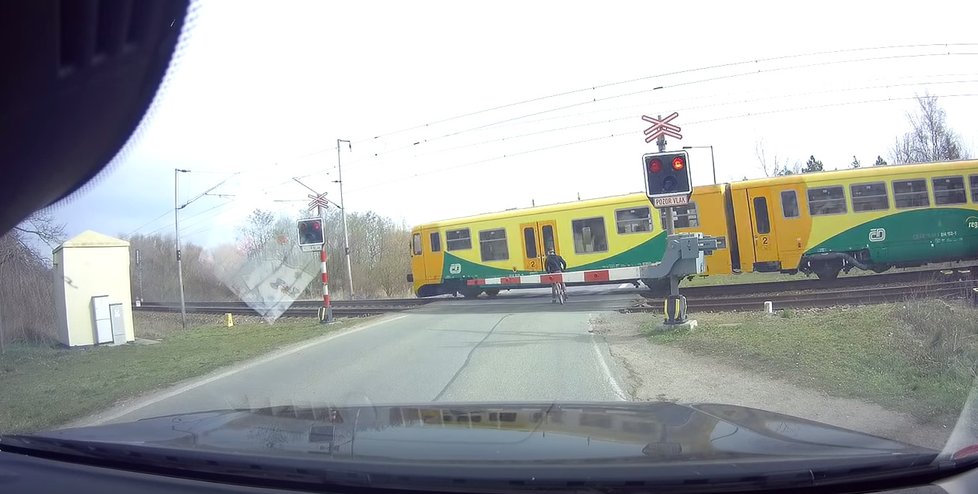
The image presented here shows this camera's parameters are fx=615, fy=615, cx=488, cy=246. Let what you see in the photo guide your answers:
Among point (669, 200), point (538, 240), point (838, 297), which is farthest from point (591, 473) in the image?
point (538, 240)

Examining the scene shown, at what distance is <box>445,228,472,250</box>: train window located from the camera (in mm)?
22594

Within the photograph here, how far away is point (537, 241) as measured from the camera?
831 inches

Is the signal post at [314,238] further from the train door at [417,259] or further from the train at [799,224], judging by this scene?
the train door at [417,259]

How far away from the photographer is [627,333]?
12.0 m

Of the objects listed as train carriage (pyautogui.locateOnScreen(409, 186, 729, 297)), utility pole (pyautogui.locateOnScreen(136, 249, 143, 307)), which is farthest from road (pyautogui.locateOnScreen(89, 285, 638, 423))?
utility pole (pyautogui.locateOnScreen(136, 249, 143, 307))

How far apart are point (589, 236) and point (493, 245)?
3583 millimetres

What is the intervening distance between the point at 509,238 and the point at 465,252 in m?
1.99

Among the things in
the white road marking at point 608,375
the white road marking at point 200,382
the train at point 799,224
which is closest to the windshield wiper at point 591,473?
the white road marking at point 608,375

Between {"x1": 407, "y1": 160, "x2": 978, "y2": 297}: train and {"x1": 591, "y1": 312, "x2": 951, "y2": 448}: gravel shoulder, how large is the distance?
632cm

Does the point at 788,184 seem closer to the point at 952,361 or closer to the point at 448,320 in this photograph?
the point at 448,320

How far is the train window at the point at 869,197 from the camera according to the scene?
56.1ft

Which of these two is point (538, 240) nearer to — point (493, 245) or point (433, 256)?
point (493, 245)

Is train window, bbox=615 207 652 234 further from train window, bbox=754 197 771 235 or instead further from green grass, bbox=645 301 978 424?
green grass, bbox=645 301 978 424

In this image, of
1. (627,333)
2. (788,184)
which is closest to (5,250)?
(627,333)
